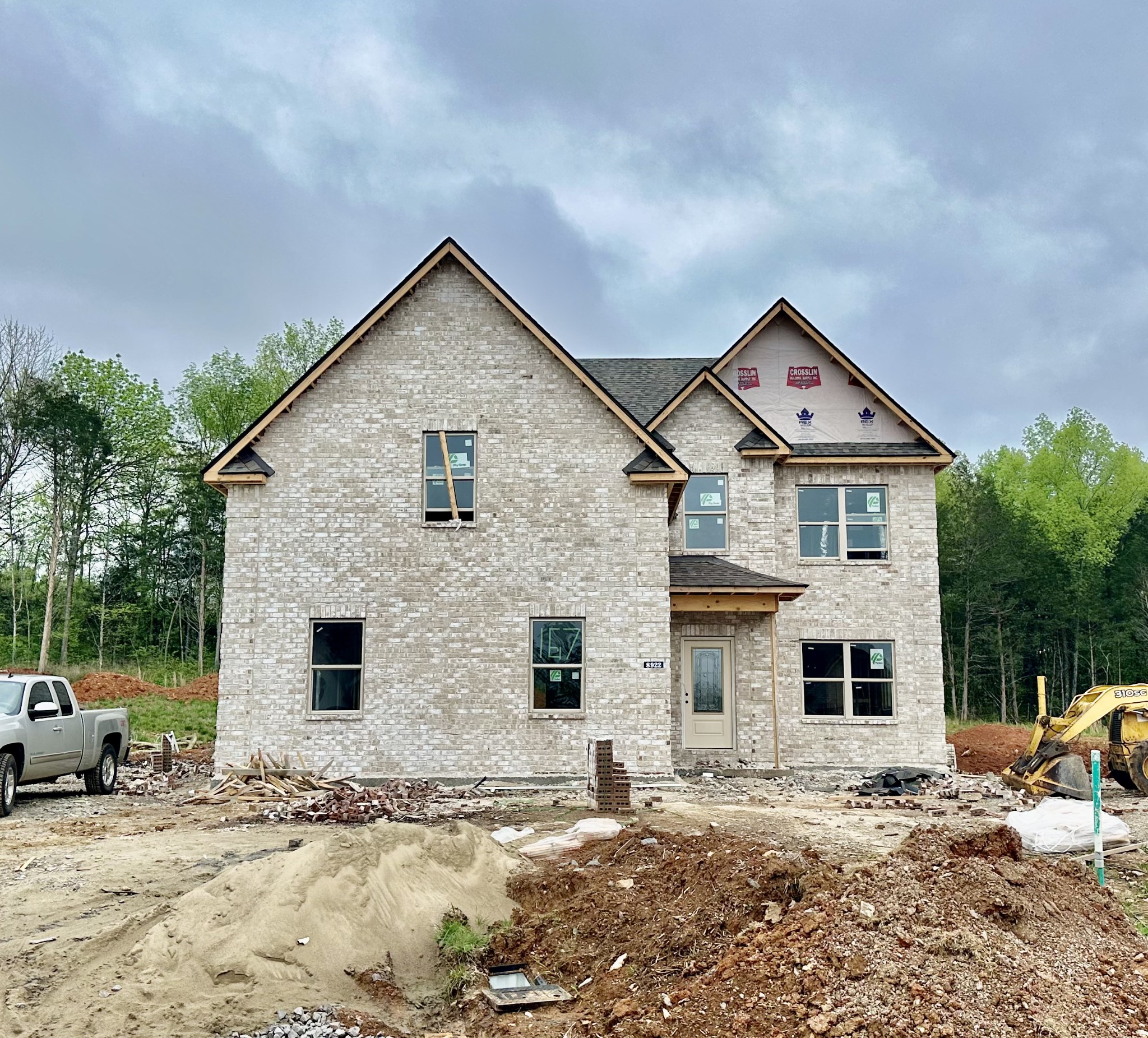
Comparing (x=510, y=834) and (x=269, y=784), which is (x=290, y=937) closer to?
(x=510, y=834)

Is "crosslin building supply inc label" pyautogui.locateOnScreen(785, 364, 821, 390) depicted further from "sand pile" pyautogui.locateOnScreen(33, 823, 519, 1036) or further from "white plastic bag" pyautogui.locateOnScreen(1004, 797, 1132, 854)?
"sand pile" pyautogui.locateOnScreen(33, 823, 519, 1036)

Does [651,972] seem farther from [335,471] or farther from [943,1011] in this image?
[335,471]

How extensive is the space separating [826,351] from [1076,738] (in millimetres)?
10325

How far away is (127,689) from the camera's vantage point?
3391cm

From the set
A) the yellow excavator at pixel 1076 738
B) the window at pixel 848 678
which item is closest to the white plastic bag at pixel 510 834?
the yellow excavator at pixel 1076 738

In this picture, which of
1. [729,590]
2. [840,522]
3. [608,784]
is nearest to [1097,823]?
[608,784]

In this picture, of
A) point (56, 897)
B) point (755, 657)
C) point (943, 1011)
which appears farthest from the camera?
point (755, 657)

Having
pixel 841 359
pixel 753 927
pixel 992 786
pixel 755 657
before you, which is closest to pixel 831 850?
pixel 753 927

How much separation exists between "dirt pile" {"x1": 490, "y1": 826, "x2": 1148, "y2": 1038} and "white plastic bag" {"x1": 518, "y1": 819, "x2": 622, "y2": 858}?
181 centimetres

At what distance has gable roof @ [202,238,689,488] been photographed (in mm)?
17641

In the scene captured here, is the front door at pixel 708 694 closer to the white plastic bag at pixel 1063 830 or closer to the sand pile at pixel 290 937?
the white plastic bag at pixel 1063 830

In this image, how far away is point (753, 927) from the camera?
6820 millimetres

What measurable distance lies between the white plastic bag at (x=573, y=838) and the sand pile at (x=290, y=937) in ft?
5.52

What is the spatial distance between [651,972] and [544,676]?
10545 mm
